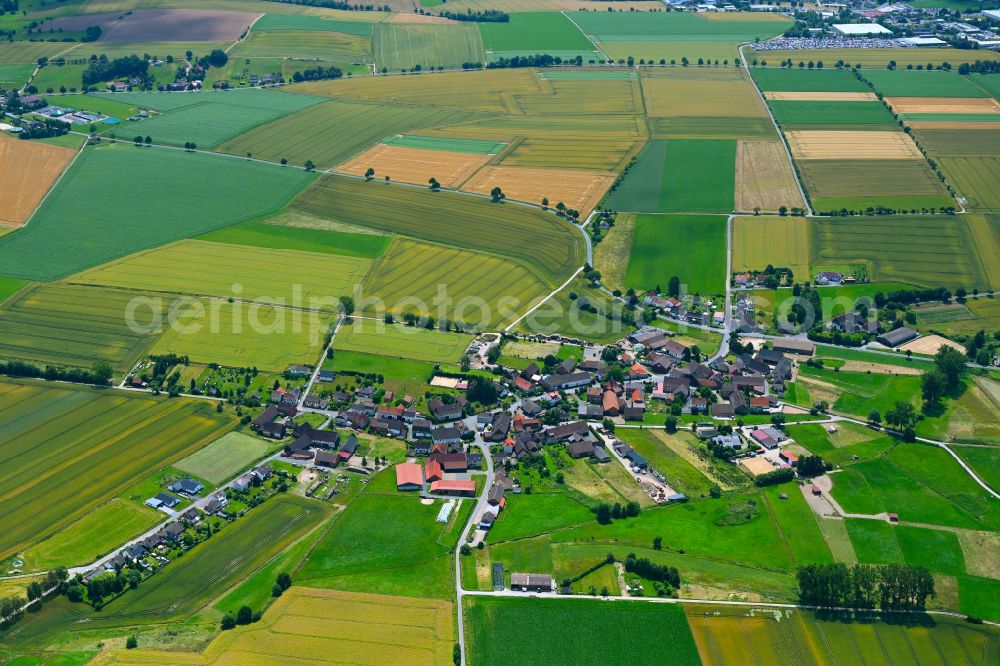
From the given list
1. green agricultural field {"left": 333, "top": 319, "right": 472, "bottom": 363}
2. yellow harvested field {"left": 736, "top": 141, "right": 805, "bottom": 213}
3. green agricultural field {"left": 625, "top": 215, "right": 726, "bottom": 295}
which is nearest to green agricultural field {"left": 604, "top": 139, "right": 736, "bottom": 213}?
yellow harvested field {"left": 736, "top": 141, "right": 805, "bottom": 213}

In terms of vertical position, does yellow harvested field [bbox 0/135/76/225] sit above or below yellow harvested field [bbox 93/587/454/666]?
above

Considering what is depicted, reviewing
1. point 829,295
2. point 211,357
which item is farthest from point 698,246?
point 211,357

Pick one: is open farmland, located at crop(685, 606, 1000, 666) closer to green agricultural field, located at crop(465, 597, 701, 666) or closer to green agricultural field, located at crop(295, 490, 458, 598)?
green agricultural field, located at crop(465, 597, 701, 666)

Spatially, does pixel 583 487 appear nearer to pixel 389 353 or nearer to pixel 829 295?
pixel 389 353

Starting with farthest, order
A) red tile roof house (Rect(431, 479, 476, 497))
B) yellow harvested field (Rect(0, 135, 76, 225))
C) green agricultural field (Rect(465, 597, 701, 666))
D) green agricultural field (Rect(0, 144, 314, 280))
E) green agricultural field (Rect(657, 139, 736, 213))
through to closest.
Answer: green agricultural field (Rect(657, 139, 736, 213))
yellow harvested field (Rect(0, 135, 76, 225))
green agricultural field (Rect(0, 144, 314, 280))
red tile roof house (Rect(431, 479, 476, 497))
green agricultural field (Rect(465, 597, 701, 666))

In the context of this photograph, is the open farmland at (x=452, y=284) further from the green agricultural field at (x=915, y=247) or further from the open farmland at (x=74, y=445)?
the green agricultural field at (x=915, y=247)

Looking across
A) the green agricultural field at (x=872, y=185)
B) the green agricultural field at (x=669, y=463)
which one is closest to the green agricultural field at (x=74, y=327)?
the green agricultural field at (x=669, y=463)

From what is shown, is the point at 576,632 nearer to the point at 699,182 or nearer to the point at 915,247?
the point at 915,247

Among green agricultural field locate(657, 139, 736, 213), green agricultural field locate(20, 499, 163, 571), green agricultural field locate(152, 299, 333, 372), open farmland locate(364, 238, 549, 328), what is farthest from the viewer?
green agricultural field locate(657, 139, 736, 213)
